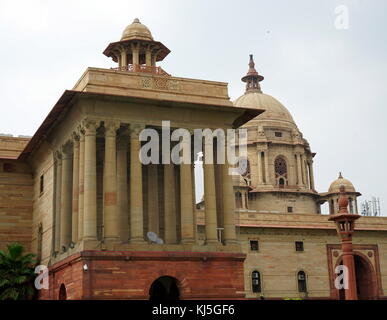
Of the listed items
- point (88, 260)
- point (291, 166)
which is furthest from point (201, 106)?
point (291, 166)

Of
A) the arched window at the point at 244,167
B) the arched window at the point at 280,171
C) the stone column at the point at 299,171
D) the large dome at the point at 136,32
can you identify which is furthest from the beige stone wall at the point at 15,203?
the stone column at the point at 299,171

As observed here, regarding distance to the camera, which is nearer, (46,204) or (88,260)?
(88,260)

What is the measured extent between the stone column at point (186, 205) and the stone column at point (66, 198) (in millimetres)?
7890

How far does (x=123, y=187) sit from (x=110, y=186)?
4.02 metres

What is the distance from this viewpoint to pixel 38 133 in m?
46.4

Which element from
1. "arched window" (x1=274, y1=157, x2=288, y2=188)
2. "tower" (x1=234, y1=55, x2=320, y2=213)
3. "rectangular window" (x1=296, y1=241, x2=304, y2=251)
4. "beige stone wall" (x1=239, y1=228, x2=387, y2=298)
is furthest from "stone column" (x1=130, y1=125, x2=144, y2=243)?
"arched window" (x1=274, y1=157, x2=288, y2=188)

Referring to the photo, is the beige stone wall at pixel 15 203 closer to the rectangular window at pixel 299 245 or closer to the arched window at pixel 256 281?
the arched window at pixel 256 281

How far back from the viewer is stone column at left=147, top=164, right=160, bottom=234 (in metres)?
43.7

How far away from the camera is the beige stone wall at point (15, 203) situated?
1994 inches

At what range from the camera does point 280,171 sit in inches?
3440

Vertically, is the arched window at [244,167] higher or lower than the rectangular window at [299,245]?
higher

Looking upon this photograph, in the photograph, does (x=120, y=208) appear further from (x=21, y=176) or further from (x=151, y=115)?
(x=21, y=176)

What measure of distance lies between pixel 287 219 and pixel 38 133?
30.5m

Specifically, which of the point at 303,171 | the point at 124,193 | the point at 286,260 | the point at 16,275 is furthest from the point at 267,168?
the point at 16,275
